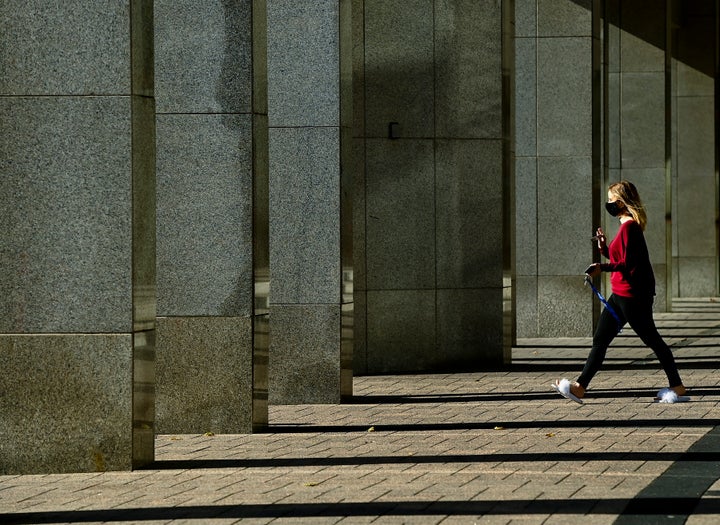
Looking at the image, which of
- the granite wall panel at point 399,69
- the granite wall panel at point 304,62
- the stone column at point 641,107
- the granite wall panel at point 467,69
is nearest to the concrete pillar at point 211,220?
the granite wall panel at point 304,62

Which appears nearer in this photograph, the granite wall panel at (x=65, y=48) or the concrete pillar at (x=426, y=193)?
the granite wall panel at (x=65, y=48)

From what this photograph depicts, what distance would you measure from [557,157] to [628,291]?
8.67 meters

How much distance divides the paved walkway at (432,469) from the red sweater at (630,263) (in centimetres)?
90

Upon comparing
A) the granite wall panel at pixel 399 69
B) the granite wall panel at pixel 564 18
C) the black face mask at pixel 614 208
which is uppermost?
the granite wall panel at pixel 564 18

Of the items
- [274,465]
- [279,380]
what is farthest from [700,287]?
[274,465]

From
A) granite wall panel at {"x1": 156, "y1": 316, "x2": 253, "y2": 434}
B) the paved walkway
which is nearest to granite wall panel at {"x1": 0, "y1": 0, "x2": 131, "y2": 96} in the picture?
the paved walkway

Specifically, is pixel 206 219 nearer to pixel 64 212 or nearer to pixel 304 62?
pixel 64 212

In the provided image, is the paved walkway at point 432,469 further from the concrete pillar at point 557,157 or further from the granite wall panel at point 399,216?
the concrete pillar at point 557,157

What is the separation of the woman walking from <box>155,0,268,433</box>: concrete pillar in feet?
9.36

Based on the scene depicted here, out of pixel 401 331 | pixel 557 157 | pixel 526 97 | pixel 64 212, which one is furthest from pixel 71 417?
pixel 526 97

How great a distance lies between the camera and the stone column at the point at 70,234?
9.31 meters

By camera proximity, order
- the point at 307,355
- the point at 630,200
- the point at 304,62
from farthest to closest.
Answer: the point at 304,62
the point at 307,355
the point at 630,200

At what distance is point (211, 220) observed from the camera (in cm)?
1132

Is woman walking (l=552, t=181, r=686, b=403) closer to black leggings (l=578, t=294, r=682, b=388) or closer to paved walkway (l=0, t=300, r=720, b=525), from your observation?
black leggings (l=578, t=294, r=682, b=388)
